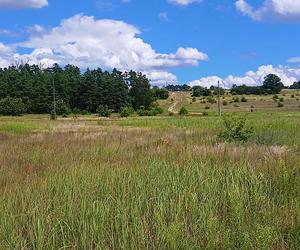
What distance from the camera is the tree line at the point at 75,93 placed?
11675cm

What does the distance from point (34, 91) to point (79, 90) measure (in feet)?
37.3

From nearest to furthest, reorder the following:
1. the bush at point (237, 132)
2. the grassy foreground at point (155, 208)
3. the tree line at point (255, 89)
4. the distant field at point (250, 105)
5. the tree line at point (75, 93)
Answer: the grassy foreground at point (155, 208) → the bush at point (237, 132) → the distant field at point (250, 105) → the tree line at point (75, 93) → the tree line at point (255, 89)

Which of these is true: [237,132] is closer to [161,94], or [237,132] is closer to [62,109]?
[62,109]

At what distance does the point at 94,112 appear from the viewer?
11919cm

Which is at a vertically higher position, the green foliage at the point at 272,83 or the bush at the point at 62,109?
the green foliage at the point at 272,83

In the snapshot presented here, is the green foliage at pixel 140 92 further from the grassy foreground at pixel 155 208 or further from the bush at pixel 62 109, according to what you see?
the grassy foreground at pixel 155 208

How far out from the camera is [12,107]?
356 ft

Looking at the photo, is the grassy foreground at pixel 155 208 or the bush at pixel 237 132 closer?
the grassy foreground at pixel 155 208

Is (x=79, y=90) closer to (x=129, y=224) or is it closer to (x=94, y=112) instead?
(x=94, y=112)

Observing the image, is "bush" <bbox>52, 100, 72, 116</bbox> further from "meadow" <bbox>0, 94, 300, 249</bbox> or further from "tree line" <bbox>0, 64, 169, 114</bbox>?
"meadow" <bbox>0, 94, 300, 249</bbox>

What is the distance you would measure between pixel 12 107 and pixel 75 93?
799 inches

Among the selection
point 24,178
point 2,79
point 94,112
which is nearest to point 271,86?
point 94,112

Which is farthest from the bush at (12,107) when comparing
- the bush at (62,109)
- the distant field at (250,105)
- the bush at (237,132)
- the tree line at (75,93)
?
the bush at (237,132)

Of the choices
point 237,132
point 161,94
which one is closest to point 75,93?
point 161,94
